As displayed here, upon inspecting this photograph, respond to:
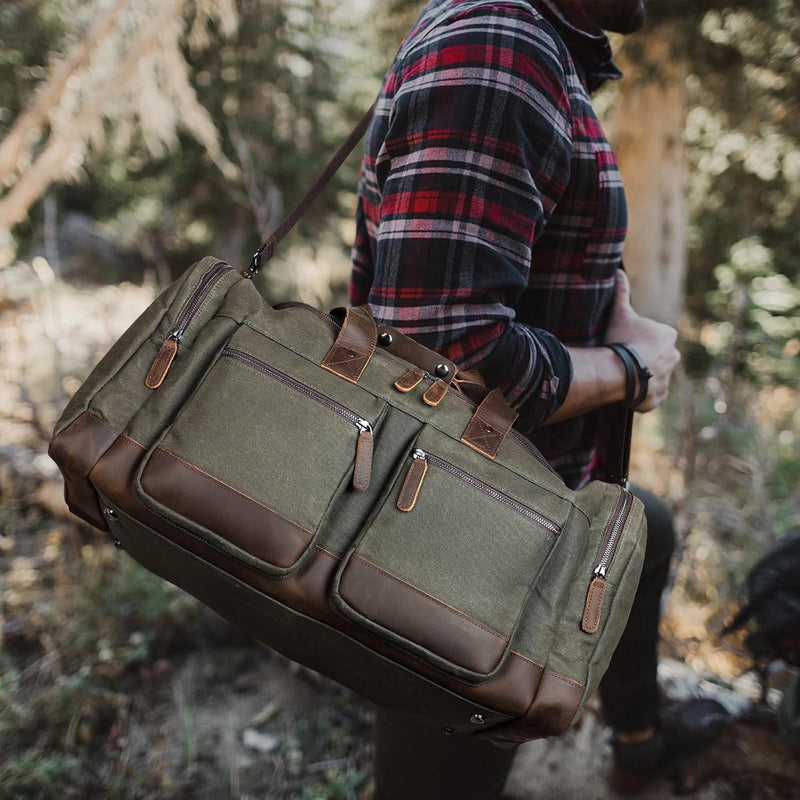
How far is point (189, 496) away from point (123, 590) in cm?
184

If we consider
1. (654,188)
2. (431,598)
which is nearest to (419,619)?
(431,598)

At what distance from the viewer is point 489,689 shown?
3.19ft

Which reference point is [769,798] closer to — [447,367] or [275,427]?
[447,367]

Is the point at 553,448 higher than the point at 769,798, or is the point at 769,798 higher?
the point at 553,448

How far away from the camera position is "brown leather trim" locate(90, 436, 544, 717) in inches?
38.2

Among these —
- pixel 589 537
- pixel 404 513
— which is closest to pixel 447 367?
pixel 404 513

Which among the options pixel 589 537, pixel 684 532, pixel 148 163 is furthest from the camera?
pixel 148 163

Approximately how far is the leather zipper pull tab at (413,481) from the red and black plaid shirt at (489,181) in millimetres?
181

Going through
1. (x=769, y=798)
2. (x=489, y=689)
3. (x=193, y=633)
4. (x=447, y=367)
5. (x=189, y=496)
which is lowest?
(x=193, y=633)

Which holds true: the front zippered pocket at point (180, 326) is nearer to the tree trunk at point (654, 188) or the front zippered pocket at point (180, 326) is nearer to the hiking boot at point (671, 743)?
the hiking boot at point (671, 743)

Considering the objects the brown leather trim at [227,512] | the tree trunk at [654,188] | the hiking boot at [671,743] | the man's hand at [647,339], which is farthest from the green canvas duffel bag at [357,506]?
the tree trunk at [654,188]

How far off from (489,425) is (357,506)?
238 millimetres

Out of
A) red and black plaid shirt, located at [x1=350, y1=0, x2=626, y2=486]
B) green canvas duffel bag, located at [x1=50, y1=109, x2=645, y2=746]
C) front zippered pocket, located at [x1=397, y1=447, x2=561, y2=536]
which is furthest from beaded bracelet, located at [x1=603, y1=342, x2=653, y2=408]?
front zippered pocket, located at [x1=397, y1=447, x2=561, y2=536]

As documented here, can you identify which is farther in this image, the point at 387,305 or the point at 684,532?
the point at 684,532
